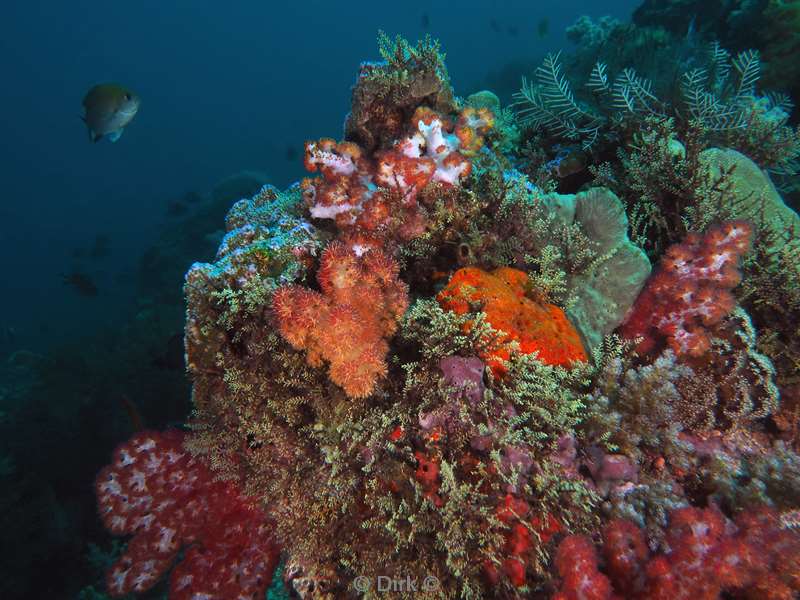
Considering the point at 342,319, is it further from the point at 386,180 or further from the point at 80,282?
the point at 80,282

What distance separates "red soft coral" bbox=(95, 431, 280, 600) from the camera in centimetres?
315

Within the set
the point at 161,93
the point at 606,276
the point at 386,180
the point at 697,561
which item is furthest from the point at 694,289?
the point at 161,93

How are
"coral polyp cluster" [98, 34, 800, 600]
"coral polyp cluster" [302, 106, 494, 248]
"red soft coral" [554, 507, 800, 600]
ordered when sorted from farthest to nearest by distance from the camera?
"coral polyp cluster" [302, 106, 494, 248] → "coral polyp cluster" [98, 34, 800, 600] → "red soft coral" [554, 507, 800, 600]

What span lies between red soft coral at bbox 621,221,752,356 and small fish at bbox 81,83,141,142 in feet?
28.7

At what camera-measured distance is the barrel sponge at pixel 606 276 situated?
353 cm

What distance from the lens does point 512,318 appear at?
9.68ft

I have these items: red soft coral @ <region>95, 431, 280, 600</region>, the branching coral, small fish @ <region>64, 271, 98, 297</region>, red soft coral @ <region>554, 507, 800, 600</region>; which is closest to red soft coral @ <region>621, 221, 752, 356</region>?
red soft coral @ <region>554, 507, 800, 600</region>

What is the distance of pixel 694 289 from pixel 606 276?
2.19 ft

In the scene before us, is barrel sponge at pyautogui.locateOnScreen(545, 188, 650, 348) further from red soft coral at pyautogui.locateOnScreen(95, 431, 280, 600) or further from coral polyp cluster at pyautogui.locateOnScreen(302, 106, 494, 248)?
red soft coral at pyautogui.locateOnScreen(95, 431, 280, 600)

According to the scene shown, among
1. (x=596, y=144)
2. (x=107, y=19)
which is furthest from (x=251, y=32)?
(x=596, y=144)

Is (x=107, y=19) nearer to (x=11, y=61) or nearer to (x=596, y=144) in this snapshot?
(x=11, y=61)

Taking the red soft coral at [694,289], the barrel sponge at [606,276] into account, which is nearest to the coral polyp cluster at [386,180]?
the barrel sponge at [606,276]

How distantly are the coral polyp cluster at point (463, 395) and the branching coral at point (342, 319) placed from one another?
18mm

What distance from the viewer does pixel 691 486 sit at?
2.68 meters
